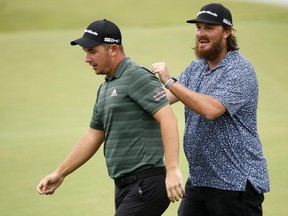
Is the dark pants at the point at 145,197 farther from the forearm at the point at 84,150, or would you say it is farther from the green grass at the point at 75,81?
the green grass at the point at 75,81

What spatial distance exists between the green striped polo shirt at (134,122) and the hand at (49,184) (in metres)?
0.51

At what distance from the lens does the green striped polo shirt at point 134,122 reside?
4238 mm

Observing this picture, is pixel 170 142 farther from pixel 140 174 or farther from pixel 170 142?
pixel 140 174

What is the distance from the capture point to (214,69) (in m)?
4.58

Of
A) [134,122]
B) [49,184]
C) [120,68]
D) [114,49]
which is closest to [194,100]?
[134,122]

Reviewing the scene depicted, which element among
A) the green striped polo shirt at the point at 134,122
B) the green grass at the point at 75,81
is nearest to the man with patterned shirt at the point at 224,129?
the green striped polo shirt at the point at 134,122

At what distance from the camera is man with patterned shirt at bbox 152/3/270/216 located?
4.47 meters

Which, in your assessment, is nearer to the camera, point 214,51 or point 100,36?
point 100,36

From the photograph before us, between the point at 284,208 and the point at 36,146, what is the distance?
4.45 metres

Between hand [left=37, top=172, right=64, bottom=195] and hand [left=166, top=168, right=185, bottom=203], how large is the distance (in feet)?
3.08

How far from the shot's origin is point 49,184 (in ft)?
15.5

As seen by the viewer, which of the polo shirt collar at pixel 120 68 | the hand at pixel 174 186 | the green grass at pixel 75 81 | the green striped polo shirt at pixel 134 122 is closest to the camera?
the hand at pixel 174 186

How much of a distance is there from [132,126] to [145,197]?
16.0 inches

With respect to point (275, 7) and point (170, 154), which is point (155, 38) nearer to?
point (275, 7)
